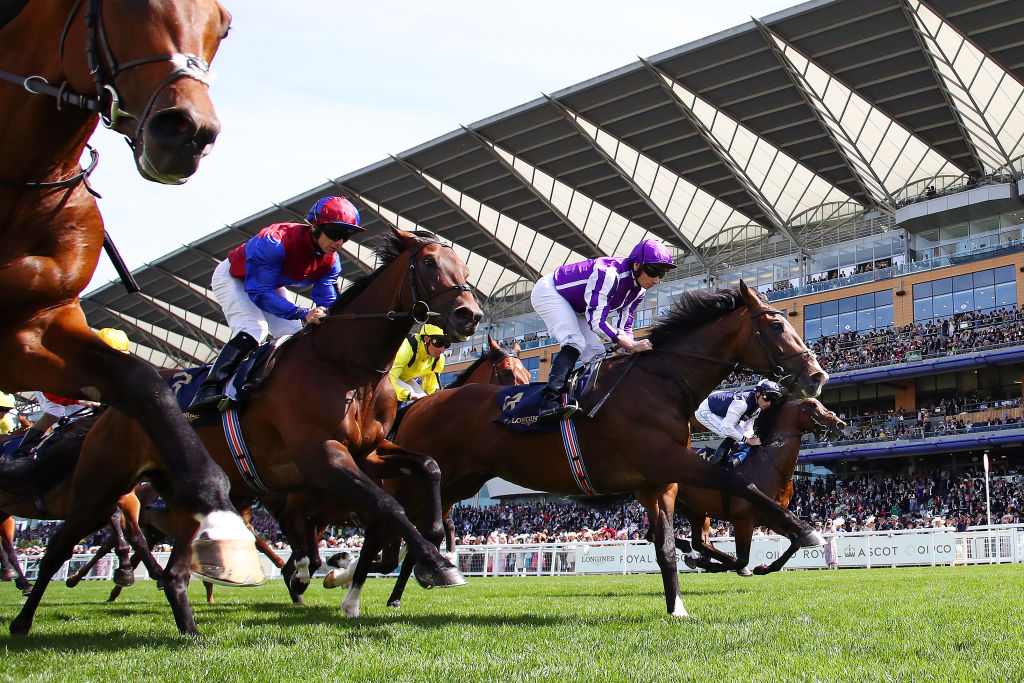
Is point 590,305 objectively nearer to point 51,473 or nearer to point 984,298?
point 51,473

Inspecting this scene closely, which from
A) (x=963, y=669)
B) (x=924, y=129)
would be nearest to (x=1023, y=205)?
(x=924, y=129)

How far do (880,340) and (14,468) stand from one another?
134ft

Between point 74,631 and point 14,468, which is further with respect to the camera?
point 14,468

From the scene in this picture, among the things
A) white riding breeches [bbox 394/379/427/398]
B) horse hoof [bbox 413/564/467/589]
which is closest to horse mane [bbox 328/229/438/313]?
horse hoof [bbox 413/564/467/589]

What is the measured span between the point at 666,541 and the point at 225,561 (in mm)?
4567

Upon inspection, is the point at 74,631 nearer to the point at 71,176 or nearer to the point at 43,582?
the point at 43,582

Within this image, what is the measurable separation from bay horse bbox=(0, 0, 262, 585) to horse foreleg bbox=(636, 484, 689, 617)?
406 centimetres

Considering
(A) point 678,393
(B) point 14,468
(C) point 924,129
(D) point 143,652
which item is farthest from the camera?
(C) point 924,129

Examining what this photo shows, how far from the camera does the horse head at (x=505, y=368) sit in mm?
10273

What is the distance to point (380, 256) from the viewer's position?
7.22 m

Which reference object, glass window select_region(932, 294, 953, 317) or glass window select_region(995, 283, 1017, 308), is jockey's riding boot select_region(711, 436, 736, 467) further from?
glass window select_region(932, 294, 953, 317)

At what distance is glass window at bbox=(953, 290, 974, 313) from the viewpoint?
41562 mm

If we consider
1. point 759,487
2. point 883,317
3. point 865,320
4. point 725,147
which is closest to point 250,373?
point 759,487

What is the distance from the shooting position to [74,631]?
20.4 ft
